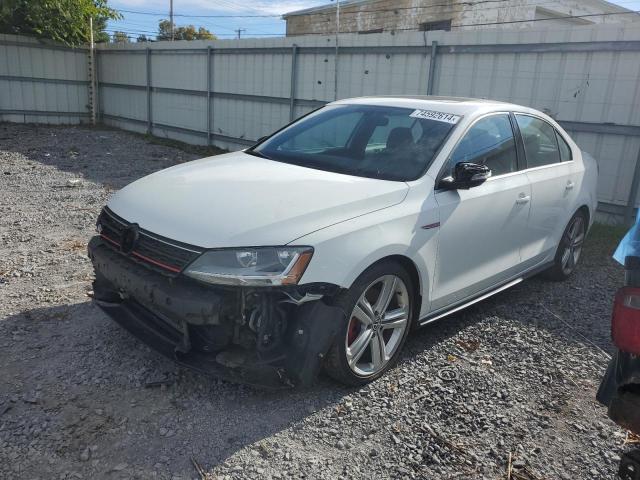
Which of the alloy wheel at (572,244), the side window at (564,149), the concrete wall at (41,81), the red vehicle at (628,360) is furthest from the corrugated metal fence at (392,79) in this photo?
the red vehicle at (628,360)

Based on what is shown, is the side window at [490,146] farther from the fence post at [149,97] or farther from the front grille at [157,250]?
the fence post at [149,97]

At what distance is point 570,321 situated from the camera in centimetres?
460

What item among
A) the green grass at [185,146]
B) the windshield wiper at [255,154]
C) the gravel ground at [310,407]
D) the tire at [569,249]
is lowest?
the green grass at [185,146]

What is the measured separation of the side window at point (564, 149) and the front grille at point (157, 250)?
3.66 meters

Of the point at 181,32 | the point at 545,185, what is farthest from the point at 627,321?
the point at 181,32

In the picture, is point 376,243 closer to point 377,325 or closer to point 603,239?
point 377,325

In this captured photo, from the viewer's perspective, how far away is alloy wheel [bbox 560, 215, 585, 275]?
5.36m

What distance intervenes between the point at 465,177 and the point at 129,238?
2082 mm

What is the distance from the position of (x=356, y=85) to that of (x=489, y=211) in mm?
7008

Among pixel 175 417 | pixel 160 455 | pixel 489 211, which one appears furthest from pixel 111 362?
pixel 489 211

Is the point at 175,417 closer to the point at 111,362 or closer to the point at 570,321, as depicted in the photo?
the point at 111,362

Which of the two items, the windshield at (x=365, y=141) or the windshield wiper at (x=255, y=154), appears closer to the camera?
the windshield at (x=365, y=141)

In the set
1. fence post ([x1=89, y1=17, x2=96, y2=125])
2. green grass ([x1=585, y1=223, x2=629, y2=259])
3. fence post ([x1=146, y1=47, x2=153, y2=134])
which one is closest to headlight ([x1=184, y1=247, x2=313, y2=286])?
green grass ([x1=585, y1=223, x2=629, y2=259])

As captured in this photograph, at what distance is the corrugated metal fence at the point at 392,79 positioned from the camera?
7.57 meters
